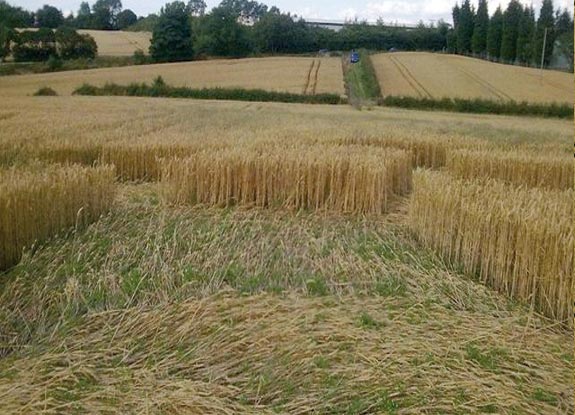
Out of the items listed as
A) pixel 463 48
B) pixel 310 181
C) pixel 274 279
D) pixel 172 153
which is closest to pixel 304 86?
pixel 172 153

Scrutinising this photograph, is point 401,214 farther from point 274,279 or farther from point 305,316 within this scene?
point 305,316

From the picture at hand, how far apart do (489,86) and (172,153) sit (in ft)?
146

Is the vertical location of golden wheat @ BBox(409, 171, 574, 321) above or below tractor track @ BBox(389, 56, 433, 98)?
below

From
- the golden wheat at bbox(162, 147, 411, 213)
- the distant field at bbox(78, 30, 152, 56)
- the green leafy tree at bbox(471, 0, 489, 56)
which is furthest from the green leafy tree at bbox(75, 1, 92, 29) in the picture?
the golden wheat at bbox(162, 147, 411, 213)

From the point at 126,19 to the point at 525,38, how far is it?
82.2 m

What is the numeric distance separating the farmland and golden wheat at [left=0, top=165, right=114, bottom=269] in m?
0.03

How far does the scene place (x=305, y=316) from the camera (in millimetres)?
4566

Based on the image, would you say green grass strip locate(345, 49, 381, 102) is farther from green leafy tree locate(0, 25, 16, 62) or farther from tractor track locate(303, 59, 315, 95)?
green leafy tree locate(0, 25, 16, 62)

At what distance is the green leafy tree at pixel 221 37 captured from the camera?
72.4 meters

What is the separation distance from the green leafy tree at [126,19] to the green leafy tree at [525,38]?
78351 mm

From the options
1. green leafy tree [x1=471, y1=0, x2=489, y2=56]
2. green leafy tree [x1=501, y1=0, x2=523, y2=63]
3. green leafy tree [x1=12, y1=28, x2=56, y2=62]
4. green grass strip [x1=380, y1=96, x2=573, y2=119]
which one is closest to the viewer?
green grass strip [x1=380, y1=96, x2=573, y2=119]

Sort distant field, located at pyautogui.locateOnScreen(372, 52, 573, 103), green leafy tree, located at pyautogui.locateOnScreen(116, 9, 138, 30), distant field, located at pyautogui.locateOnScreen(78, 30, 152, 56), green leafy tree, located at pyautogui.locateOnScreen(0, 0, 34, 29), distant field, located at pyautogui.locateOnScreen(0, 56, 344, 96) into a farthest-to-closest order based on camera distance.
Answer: green leafy tree, located at pyautogui.locateOnScreen(116, 9, 138, 30) < distant field, located at pyautogui.locateOnScreen(78, 30, 152, 56) < green leafy tree, located at pyautogui.locateOnScreen(0, 0, 34, 29) < distant field, located at pyautogui.locateOnScreen(0, 56, 344, 96) < distant field, located at pyautogui.locateOnScreen(372, 52, 573, 103)

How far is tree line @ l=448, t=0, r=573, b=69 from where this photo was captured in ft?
236

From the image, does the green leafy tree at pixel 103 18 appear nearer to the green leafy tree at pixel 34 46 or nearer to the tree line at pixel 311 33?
the tree line at pixel 311 33
